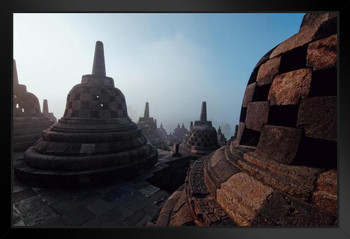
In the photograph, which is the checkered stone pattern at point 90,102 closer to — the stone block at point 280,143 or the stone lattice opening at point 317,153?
the stone block at point 280,143

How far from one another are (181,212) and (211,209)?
0.52 m

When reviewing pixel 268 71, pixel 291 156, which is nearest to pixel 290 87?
pixel 268 71

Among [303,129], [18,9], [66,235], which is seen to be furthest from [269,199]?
[18,9]

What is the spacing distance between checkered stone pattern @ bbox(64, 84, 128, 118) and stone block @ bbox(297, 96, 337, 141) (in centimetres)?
588

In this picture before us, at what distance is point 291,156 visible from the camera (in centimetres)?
139

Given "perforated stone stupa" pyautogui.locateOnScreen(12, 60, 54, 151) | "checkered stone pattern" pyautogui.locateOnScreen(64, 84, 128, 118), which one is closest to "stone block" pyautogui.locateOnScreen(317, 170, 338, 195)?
"checkered stone pattern" pyautogui.locateOnScreen(64, 84, 128, 118)

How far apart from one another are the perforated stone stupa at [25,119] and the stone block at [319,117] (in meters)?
10.7

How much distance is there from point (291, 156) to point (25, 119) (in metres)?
12.0

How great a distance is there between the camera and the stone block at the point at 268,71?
1793mm

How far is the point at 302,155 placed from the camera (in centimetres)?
136

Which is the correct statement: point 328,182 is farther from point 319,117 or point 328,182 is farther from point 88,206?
point 88,206

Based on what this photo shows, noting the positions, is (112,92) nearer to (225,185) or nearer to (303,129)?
(225,185)

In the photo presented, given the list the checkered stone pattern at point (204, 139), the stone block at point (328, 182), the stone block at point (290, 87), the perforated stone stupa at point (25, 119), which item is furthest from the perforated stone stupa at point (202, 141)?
the stone block at point (328, 182)

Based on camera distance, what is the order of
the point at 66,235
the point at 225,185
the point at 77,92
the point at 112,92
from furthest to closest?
the point at 112,92 → the point at 77,92 → the point at 225,185 → the point at 66,235
